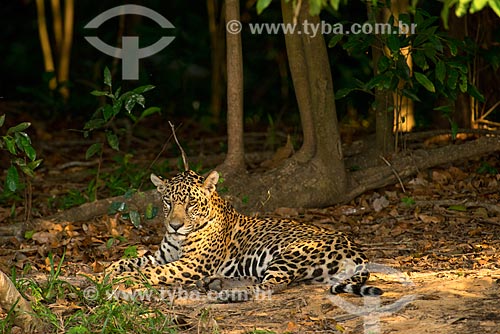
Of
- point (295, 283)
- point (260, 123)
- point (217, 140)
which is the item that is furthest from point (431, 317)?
point (260, 123)

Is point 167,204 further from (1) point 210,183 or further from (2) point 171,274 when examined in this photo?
(2) point 171,274

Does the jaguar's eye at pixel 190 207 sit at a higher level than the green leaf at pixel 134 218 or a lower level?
higher

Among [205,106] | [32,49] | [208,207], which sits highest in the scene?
[32,49]

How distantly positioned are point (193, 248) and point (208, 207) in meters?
0.36

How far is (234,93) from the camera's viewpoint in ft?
29.7

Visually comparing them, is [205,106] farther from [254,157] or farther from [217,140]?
[254,157]

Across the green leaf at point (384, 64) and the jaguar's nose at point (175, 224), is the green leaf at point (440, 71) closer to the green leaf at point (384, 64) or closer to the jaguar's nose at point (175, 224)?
the green leaf at point (384, 64)

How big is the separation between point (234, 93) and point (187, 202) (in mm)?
1795

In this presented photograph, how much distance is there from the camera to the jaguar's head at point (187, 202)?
24.9ft

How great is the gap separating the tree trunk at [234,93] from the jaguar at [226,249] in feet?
4.16

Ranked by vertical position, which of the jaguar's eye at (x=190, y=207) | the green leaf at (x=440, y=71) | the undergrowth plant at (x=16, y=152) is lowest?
the jaguar's eye at (x=190, y=207)

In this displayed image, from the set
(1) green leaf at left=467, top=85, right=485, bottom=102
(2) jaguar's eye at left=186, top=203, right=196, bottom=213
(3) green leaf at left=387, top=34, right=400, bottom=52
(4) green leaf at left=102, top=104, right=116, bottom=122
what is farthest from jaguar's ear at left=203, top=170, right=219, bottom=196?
(1) green leaf at left=467, top=85, right=485, bottom=102

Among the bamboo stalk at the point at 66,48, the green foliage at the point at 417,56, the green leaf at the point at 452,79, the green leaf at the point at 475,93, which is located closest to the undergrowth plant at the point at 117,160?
the green foliage at the point at 417,56

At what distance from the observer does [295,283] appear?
7.18m
